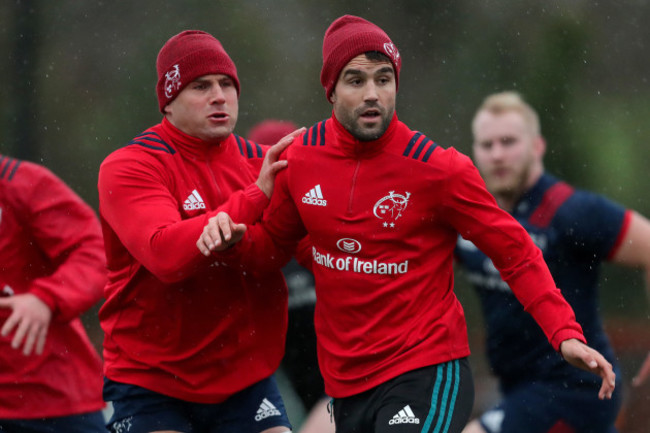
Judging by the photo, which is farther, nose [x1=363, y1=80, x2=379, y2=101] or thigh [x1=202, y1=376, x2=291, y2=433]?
thigh [x1=202, y1=376, x2=291, y2=433]

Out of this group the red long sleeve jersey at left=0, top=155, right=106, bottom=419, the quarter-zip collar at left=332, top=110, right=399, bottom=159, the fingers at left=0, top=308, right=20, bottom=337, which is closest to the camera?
the quarter-zip collar at left=332, top=110, right=399, bottom=159

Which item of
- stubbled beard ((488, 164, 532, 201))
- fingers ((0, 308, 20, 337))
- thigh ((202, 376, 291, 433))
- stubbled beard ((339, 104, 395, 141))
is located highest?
stubbled beard ((339, 104, 395, 141))

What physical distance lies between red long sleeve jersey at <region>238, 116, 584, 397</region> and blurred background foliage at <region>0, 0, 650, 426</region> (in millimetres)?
11144

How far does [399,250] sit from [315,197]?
40cm

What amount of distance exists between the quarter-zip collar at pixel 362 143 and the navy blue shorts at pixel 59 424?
6.52 ft

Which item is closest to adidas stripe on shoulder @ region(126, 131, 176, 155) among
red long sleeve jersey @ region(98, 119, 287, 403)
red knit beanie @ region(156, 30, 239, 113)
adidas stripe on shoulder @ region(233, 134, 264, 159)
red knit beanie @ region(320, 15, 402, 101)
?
red long sleeve jersey @ region(98, 119, 287, 403)

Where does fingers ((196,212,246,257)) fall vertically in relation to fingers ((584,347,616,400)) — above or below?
above

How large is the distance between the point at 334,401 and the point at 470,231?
909 mm

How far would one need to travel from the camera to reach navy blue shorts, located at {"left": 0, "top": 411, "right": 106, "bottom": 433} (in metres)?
5.43

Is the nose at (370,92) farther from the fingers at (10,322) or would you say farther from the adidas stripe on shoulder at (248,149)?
the fingers at (10,322)

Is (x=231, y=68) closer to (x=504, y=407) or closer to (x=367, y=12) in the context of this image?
(x=504, y=407)

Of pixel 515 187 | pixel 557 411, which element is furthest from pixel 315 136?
pixel 557 411

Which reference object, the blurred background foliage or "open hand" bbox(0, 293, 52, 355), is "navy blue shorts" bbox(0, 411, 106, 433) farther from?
the blurred background foliage

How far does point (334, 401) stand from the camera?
4.73 meters
